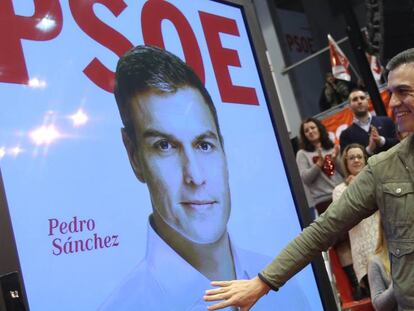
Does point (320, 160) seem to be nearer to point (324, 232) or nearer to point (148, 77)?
point (148, 77)

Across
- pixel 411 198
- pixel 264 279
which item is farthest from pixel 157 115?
pixel 411 198

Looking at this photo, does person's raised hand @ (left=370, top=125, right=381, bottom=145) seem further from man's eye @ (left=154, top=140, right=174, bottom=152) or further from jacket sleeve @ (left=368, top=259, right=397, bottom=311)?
man's eye @ (left=154, top=140, right=174, bottom=152)

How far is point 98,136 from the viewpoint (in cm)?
185

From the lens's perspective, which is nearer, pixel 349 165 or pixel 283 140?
pixel 283 140

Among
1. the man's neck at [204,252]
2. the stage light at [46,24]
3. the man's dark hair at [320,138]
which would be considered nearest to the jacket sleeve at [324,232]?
the man's neck at [204,252]

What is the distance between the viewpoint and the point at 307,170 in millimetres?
4891

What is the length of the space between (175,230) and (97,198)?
0.33m

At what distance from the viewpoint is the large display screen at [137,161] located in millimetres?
1673

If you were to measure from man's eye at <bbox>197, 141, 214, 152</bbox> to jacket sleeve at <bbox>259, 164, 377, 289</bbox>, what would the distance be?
0.49 m

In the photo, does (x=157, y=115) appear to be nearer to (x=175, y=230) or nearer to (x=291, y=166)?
(x=175, y=230)

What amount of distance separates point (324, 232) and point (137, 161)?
23.7 inches

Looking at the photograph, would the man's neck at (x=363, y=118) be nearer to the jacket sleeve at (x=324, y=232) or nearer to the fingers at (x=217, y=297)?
the jacket sleeve at (x=324, y=232)

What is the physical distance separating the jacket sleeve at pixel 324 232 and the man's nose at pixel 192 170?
1.36 ft

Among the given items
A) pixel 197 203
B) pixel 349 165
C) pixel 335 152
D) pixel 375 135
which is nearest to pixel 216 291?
pixel 197 203
